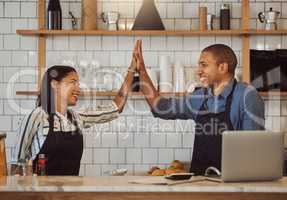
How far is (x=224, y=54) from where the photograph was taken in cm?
502

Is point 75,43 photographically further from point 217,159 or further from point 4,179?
point 4,179

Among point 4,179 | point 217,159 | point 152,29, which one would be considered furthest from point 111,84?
point 4,179

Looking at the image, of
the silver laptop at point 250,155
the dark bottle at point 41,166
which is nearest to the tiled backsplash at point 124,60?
the dark bottle at point 41,166

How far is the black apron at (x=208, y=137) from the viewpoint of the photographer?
4.92 metres

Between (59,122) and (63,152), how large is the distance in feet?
0.81

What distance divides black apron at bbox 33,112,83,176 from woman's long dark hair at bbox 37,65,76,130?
0.20 m

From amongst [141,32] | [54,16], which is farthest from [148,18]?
[54,16]

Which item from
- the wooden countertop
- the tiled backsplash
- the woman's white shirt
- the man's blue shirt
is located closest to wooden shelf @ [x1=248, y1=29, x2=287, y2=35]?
the tiled backsplash

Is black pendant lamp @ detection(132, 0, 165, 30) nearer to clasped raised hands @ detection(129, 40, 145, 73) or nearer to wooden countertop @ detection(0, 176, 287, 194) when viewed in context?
clasped raised hands @ detection(129, 40, 145, 73)

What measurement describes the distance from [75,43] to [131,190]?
7.22 feet

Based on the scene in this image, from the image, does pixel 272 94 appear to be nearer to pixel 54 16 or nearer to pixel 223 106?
pixel 223 106

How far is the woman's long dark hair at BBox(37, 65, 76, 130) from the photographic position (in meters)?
4.93

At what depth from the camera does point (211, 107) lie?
5000 millimetres

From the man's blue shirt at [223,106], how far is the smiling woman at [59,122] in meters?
0.39
